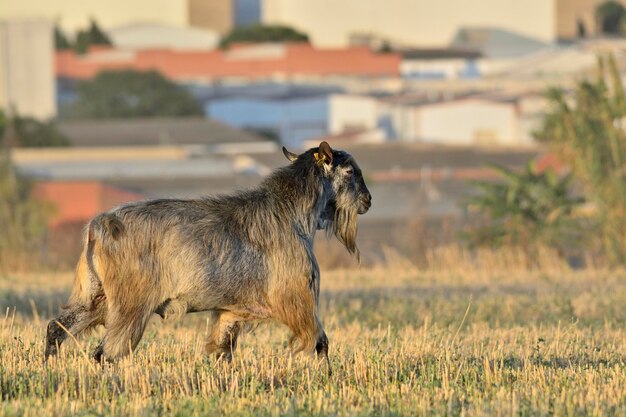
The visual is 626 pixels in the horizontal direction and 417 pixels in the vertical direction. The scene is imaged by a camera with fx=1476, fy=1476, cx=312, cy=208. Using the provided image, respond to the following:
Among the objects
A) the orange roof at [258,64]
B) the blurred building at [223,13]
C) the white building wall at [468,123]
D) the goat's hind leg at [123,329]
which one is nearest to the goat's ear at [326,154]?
the goat's hind leg at [123,329]

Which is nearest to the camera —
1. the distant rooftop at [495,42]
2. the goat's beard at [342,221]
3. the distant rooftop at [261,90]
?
the goat's beard at [342,221]

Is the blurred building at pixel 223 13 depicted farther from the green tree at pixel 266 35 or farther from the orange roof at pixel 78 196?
the orange roof at pixel 78 196

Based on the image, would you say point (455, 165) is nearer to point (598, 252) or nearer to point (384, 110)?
point (384, 110)

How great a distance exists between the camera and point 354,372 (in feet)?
35.6

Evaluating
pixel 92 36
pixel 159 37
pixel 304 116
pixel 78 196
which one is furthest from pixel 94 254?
pixel 159 37

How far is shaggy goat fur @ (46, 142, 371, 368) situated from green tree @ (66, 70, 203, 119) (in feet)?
332

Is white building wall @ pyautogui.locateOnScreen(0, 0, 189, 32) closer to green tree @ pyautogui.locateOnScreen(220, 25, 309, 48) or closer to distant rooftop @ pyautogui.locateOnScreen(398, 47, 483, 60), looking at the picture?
green tree @ pyautogui.locateOnScreen(220, 25, 309, 48)

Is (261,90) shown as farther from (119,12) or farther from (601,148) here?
(601,148)

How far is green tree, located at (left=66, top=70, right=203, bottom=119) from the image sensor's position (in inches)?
4422

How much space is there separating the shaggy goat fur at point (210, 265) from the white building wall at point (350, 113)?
313 feet

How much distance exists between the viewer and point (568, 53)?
12500cm

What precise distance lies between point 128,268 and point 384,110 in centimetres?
9613

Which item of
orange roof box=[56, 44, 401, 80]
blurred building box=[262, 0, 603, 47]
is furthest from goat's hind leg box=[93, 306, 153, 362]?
blurred building box=[262, 0, 603, 47]

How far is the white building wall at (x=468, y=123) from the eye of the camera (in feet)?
323
